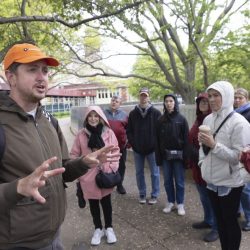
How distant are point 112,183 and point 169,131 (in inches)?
53.7

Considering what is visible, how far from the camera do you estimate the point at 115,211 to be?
5.02 m

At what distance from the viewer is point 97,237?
13.0 ft

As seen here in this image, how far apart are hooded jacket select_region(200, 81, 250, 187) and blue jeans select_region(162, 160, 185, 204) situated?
1.58m

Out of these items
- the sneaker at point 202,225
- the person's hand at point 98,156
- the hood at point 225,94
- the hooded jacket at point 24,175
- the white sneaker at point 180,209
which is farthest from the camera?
the white sneaker at point 180,209

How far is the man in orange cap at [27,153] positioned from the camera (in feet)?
5.75

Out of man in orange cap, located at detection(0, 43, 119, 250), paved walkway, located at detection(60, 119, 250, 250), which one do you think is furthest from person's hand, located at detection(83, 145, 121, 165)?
paved walkway, located at detection(60, 119, 250, 250)

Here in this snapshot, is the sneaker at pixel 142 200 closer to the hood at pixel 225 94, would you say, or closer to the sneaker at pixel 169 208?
the sneaker at pixel 169 208

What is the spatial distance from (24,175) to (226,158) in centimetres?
197

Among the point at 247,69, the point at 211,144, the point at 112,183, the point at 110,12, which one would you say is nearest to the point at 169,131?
the point at 112,183

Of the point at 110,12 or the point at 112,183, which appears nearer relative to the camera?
the point at 112,183

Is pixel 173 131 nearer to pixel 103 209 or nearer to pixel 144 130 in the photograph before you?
pixel 144 130

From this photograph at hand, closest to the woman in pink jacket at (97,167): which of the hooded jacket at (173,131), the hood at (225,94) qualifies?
the hooded jacket at (173,131)

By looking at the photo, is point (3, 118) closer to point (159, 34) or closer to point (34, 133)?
point (34, 133)

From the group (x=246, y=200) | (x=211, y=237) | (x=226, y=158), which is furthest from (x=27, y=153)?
(x=246, y=200)
